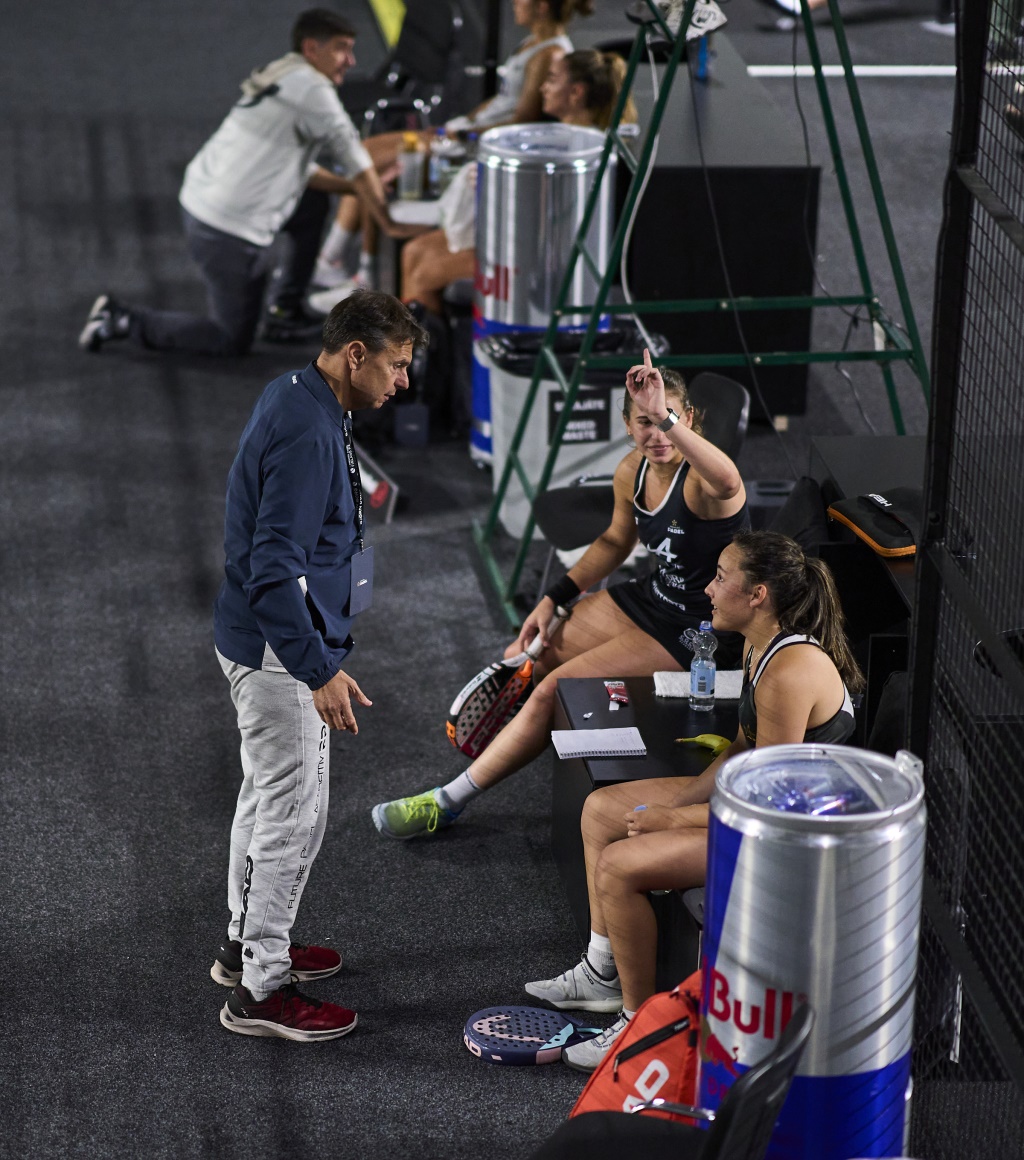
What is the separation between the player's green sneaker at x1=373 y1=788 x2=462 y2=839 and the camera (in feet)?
13.2

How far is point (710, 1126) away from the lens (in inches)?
78.6

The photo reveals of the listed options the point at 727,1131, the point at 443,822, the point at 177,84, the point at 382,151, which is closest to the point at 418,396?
the point at 382,151

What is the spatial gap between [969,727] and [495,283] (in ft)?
10.9

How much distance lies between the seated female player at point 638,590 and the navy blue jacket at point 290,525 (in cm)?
90

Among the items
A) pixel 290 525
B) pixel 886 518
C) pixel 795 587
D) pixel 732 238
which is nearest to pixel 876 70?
pixel 732 238

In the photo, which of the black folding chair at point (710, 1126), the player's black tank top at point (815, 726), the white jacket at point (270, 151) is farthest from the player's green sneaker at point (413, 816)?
the white jacket at point (270, 151)

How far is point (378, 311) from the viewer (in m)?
3.03

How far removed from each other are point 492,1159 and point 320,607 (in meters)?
1.10

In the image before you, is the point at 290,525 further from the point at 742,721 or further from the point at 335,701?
the point at 742,721

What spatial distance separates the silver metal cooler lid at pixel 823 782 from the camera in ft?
7.12

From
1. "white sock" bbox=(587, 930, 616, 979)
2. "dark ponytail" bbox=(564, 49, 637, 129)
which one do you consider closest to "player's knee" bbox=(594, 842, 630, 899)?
"white sock" bbox=(587, 930, 616, 979)

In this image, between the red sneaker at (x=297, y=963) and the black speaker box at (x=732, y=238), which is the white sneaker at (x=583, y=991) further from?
the black speaker box at (x=732, y=238)

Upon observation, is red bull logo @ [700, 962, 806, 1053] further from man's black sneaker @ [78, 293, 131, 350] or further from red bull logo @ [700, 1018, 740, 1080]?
man's black sneaker @ [78, 293, 131, 350]

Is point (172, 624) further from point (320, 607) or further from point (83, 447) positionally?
point (320, 607)
